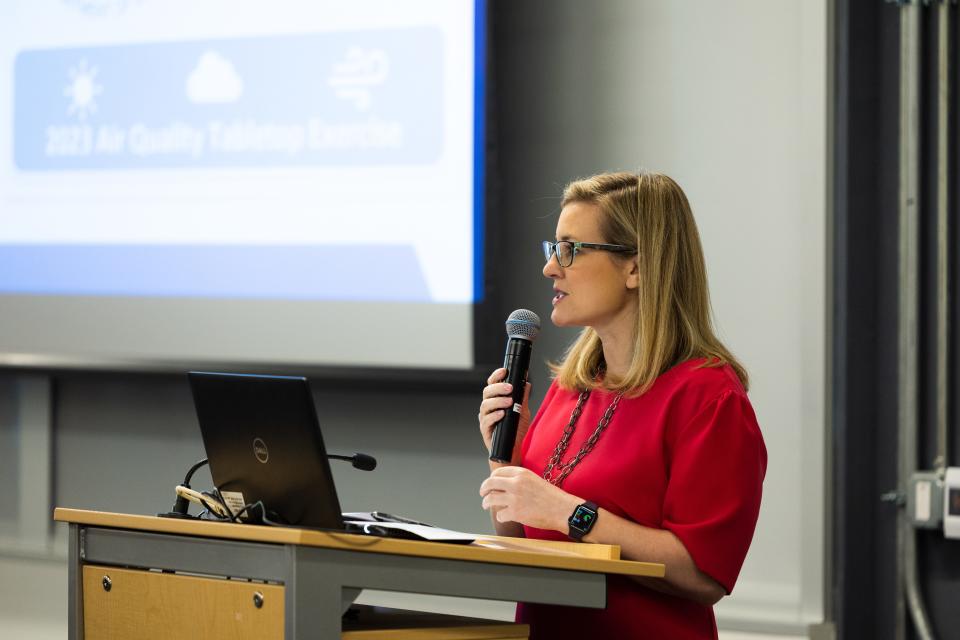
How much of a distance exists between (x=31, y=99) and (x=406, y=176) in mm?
1556

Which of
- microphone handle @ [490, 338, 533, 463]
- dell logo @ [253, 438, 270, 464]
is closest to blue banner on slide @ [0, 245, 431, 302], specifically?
microphone handle @ [490, 338, 533, 463]

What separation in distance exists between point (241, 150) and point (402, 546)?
8.38 feet

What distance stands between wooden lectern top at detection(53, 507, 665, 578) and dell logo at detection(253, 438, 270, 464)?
126 millimetres

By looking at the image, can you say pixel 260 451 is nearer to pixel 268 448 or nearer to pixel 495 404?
pixel 268 448

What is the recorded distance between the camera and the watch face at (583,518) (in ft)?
5.54

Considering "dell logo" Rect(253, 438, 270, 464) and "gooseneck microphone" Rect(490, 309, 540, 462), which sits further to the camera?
"gooseneck microphone" Rect(490, 309, 540, 462)

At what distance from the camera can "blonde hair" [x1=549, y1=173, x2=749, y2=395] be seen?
1.86m

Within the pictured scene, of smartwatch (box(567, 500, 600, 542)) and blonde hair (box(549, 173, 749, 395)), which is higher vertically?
blonde hair (box(549, 173, 749, 395))

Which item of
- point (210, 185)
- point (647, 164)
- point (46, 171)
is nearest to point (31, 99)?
point (46, 171)

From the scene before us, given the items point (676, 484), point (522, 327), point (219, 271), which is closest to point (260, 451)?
point (522, 327)

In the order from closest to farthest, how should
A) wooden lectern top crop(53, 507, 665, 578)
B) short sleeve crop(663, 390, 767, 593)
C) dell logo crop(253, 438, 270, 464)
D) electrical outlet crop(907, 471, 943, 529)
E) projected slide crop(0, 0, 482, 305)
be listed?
wooden lectern top crop(53, 507, 665, 578) < dell logo crop(253, 438, 270, 464) < short sleeve crop(663, 390, 767, 593) < electrical outlet crop(907, 471, 943, 529) < projected slide crop(0, 0, 482, 305)

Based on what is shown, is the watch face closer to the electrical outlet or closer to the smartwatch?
the smartwatch

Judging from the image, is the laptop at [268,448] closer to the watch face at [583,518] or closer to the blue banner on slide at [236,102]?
the watch face at [583,518]

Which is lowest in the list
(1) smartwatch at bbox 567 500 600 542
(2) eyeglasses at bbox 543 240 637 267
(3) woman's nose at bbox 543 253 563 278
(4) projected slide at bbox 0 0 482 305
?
(1) smartwatch at bbox 567 500 600 542
